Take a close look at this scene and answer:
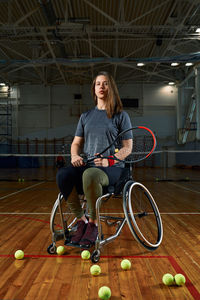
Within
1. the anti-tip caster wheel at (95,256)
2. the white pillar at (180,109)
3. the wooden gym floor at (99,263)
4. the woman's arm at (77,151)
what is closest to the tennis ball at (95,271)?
the wooden gym floor at (99,263)

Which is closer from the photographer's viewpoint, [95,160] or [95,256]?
[95,256]

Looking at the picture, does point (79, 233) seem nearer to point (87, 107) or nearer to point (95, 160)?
point (95, 160)

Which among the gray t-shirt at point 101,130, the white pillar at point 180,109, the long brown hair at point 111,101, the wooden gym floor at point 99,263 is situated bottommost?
the wooden gym floor at point 99,263

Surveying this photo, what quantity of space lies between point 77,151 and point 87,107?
52.5 ft

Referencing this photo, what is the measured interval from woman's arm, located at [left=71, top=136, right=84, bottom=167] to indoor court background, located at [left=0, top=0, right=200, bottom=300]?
6.7 inches

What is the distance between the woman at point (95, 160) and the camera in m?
1.95

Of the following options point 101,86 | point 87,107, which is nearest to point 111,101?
point 101,86

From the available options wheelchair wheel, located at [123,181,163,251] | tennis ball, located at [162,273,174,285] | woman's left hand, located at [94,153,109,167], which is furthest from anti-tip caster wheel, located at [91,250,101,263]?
woman's left hand, located at [94,153,109,167]

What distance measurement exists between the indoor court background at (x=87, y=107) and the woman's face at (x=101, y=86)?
1.88 ft

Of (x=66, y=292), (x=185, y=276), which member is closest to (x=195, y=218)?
(x=185, y=276)

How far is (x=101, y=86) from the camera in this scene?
7.43 feet

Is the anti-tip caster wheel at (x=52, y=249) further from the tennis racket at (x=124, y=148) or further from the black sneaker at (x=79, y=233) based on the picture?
the tennis racket at (x=124, y=148)

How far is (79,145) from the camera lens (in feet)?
7.72

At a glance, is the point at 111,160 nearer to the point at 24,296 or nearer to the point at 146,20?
the point at 24,296
